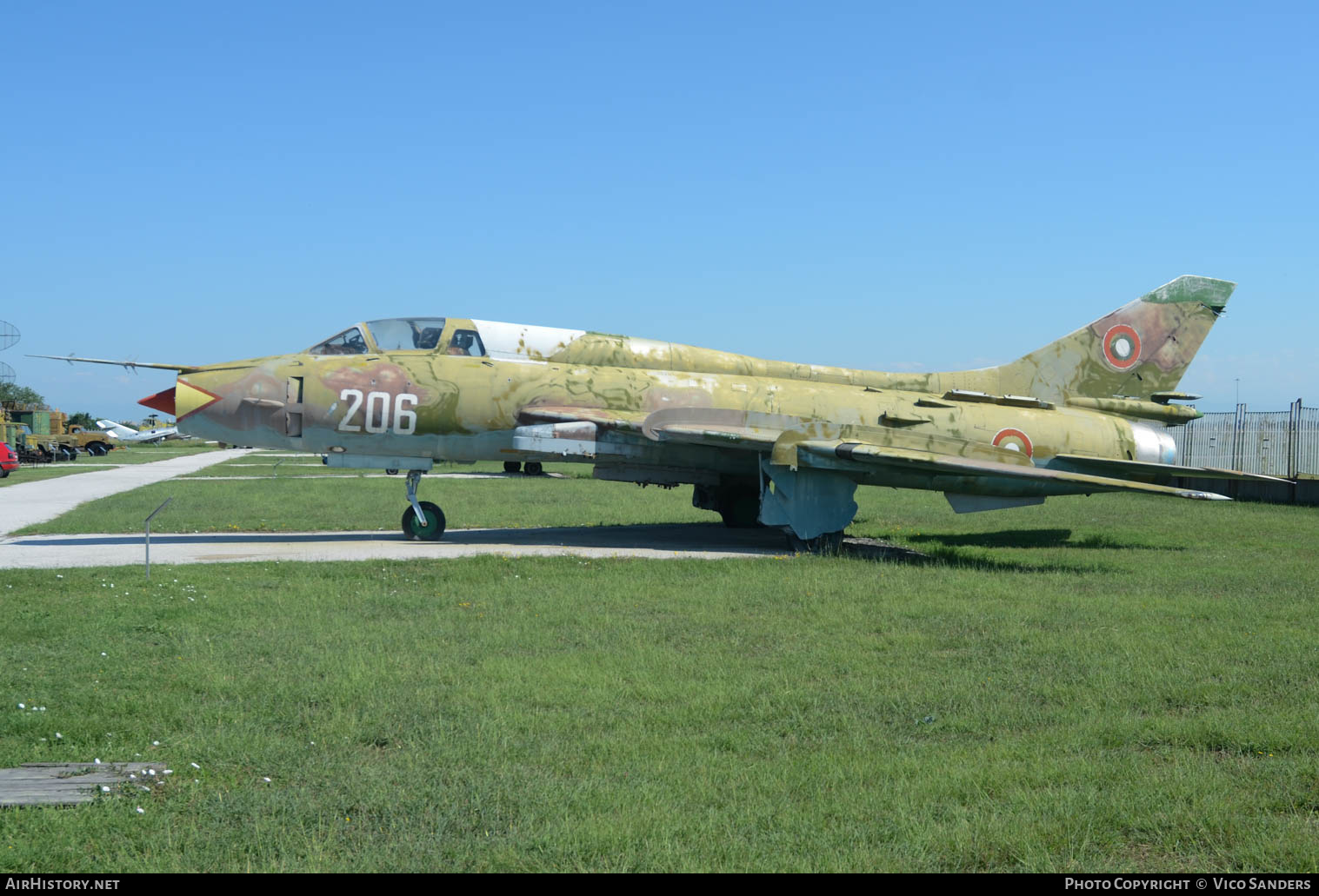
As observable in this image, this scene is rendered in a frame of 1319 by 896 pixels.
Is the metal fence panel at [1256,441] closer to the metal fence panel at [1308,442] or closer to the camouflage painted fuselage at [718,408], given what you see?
the metal fence panel at [1308,442]

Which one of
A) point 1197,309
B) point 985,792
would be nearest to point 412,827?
point 985,792

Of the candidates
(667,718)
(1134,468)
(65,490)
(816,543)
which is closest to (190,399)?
(816,543)

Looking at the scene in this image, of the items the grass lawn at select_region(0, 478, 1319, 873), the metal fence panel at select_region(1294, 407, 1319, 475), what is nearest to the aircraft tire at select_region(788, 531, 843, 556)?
the grass lawn at select_region(0, 478, 1319, 873)

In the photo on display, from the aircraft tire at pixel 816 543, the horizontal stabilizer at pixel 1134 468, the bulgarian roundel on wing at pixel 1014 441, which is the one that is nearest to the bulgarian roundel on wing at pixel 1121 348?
the horizontal stabilizer at pixel 1134 468

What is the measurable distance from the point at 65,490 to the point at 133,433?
63.6 metres

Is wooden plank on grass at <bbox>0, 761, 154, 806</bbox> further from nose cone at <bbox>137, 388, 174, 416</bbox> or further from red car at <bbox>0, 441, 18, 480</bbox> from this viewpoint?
red car at <bbox>0, 441, 18, 480</bbox>

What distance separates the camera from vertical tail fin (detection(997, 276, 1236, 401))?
18.5 m

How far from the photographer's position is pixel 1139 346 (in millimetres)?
18516

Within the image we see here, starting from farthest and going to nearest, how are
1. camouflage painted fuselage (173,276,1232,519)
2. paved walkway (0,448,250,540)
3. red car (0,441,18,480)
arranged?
red car (0,441,18,480) → paved walkway (0,448,250,540) → camouflage painted fuselage (173,276,1232,519)

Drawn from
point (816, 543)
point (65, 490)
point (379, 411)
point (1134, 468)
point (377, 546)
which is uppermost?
point (379, 411)

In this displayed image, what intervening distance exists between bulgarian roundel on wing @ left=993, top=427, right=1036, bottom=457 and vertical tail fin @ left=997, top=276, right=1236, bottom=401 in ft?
5.56

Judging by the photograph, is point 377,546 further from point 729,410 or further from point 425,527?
point 729,410

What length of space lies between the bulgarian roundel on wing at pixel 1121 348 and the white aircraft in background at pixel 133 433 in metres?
74.9

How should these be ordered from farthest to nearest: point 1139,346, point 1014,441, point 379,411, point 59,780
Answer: point 1139,346
point 1014,441
point 379,411
point 59,780
